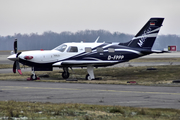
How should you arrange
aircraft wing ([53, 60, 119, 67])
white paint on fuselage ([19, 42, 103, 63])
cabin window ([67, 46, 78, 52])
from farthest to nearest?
cabin window ([67, 46, 78, 52]) < aircraft wing ([53, 60, 119, 67]) < white paint on fuselage ([19, 42, 103, 63])

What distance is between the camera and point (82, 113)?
30.0ft

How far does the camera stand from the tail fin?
90.7 ft

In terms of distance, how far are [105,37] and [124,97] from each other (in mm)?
67459

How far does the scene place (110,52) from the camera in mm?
26188

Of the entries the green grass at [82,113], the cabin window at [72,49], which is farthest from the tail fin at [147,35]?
the green grass at [82,113]

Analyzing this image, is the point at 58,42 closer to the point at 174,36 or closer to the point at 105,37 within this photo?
the point at 105,37

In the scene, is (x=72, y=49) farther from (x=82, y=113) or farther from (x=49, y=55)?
(x=82, y=113)

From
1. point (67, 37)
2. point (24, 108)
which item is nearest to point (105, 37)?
point (67, 37)

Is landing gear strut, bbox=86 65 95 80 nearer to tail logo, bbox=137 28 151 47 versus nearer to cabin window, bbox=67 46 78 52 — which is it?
cabin window, bbox=67 46 78 52

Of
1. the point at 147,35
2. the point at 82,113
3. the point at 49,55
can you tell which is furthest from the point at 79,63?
the point at 82,113

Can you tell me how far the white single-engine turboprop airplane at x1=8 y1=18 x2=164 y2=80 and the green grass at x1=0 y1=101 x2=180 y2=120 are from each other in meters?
14.0

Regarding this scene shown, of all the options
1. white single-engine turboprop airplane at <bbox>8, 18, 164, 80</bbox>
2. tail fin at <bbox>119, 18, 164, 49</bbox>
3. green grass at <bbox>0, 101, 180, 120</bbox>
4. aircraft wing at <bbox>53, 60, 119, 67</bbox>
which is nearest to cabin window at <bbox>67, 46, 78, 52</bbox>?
white single-engine turboprop airplane at <bbox>8, 18, 164, 80</bbox>

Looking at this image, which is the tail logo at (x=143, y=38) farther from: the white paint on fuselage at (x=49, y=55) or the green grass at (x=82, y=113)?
the green grass at (x=82, y=113)

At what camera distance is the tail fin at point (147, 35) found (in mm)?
27641
